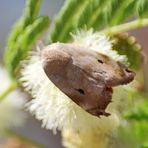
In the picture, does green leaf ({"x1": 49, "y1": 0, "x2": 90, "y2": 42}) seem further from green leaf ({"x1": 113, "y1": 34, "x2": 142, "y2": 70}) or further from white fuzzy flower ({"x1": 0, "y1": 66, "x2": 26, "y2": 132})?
white fuzzy flower ({"x1": 0, "y1": 66, "x2": 26, "y2": 132})

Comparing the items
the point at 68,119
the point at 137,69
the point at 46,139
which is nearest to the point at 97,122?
the point at 68,119

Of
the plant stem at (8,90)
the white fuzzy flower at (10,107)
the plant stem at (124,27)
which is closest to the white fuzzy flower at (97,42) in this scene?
the plant stem at (124,27)

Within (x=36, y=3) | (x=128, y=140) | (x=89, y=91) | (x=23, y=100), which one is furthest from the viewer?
(x=23, y=100)

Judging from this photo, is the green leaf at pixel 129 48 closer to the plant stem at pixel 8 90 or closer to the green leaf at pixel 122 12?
the green leaf at pixel 122 12

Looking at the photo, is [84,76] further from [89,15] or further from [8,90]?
[8,90]

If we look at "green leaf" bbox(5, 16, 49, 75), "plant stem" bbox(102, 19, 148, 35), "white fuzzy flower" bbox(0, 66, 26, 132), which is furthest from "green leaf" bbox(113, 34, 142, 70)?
"white fuzzy flower" bbox(0, 66, 26, 132)

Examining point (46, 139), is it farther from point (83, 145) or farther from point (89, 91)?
point (89, 91)
